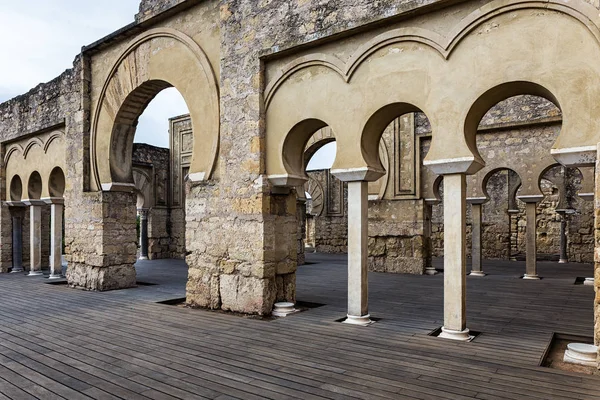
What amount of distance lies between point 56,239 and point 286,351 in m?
7.32

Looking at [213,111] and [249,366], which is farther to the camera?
[213,111]

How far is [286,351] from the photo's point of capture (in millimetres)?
3930

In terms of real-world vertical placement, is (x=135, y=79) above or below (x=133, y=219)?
above

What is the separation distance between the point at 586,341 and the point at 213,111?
504 centimetres

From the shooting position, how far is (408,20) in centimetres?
453

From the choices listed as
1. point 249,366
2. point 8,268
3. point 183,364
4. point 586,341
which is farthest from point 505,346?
point 8,268

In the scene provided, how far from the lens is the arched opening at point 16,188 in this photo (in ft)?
35.4

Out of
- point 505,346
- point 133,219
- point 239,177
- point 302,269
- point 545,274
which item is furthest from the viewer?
point 302,269

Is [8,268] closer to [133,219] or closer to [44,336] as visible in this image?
[133,219]

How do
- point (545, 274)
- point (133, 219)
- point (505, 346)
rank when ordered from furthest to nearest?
1. point (545, 274)
2. point (133, 219)
3. point (505, 346)

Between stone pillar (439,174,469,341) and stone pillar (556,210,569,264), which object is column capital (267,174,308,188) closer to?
stone pillar (439,174,469,341)

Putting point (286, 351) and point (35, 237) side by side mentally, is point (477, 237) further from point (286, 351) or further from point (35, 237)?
point (35, 237)

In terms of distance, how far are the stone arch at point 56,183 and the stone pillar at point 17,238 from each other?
2368 mm

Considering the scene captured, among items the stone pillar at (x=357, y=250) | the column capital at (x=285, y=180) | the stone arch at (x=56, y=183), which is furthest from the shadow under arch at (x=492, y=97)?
the stone arch at (x=56, y=183)
